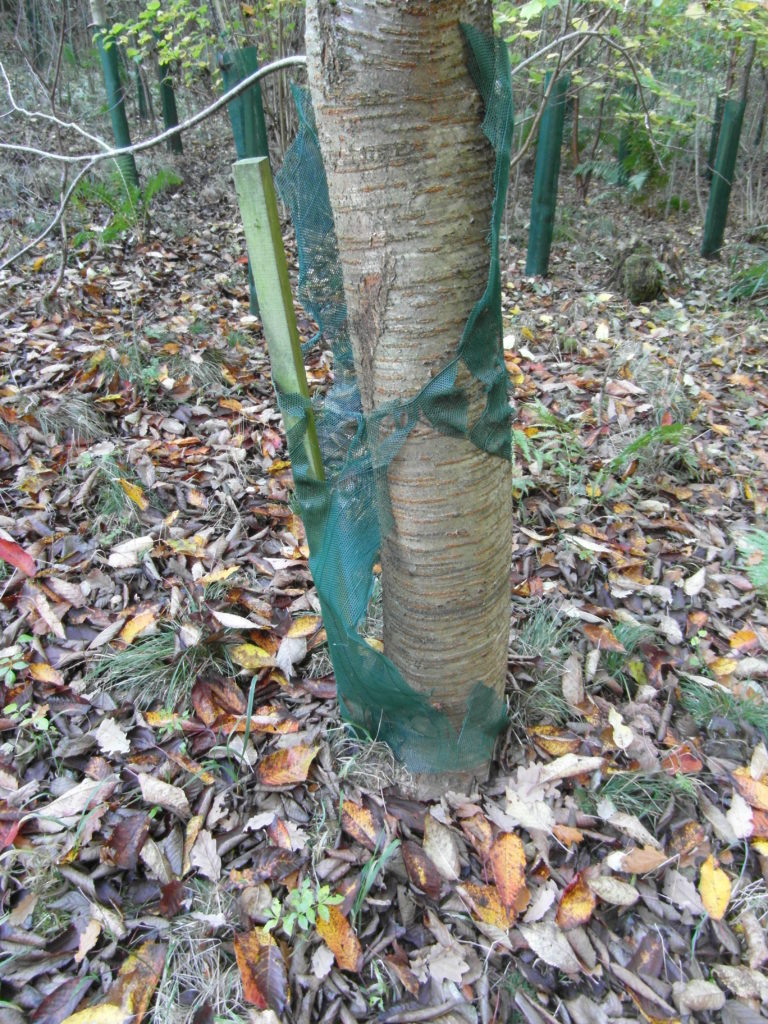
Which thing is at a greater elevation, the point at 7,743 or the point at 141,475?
the point at 141,475

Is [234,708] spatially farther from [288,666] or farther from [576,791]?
[576,791]

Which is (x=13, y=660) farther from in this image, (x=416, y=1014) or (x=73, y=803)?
(x=416, y=1014)

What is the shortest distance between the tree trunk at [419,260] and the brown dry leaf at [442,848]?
41 centimetres

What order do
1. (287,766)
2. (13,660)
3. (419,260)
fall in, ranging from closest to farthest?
(419,260)
(287,766)
(13,660)

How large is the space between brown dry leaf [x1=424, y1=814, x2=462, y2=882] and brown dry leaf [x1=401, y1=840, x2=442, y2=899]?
0.05 ft

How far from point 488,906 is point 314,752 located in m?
0.57

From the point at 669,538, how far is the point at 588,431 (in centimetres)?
86

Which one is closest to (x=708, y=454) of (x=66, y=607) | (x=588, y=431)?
(x=588, y=431)

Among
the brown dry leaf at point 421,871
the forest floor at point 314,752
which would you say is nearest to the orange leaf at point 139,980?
the forest floor at point 314,752

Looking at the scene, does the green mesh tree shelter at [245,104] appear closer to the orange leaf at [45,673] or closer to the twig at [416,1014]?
the orange leaf at [45,673]

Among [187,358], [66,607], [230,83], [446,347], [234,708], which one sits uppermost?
[230,83]

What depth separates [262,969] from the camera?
144 cm

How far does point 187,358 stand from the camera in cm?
351

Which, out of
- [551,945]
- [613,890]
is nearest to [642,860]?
[613,890]
